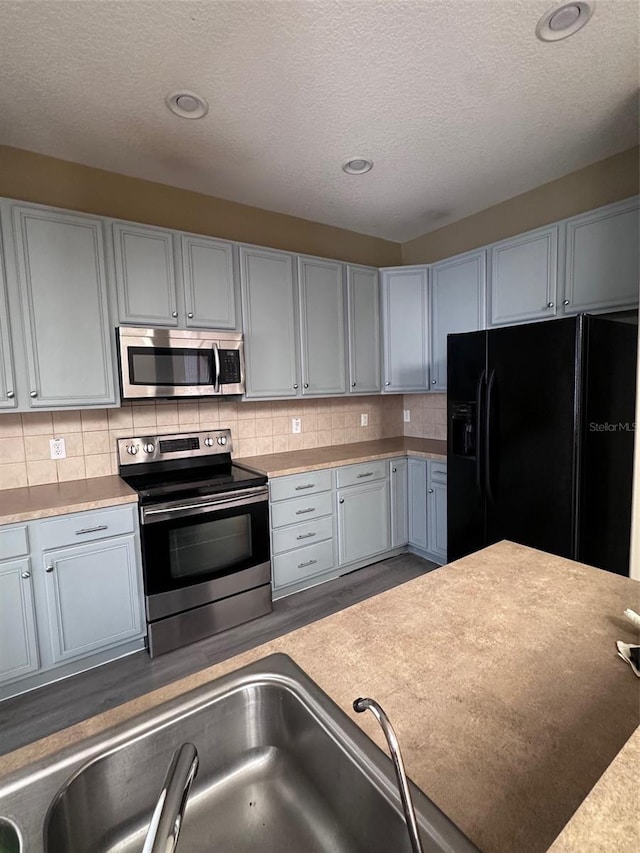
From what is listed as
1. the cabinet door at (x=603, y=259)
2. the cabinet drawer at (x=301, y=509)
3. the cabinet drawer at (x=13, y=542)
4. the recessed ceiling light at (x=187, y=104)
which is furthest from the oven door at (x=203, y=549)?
the cabinet door at (x=603, y=259)

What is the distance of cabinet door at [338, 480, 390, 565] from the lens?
119 inches

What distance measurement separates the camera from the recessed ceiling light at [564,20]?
4.83ft

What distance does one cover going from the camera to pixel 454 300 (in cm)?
318

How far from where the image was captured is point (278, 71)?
1.74 meters

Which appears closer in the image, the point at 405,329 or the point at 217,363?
the point at 217,363

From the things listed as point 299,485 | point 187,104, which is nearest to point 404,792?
point 299,485

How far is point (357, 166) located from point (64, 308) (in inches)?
74.6

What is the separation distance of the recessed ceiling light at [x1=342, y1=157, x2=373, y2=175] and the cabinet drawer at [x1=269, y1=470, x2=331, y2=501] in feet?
6.39

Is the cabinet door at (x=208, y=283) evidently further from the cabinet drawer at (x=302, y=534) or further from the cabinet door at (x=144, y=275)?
the cabinet drawer at (x=302, y=534)

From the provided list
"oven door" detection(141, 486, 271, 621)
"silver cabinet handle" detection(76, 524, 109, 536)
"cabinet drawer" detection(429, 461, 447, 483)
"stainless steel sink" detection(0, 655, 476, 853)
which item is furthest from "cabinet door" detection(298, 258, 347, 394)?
"stainless steel sink" detection(0, 655, 476, 853)

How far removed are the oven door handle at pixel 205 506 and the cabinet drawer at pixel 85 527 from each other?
0.09 m

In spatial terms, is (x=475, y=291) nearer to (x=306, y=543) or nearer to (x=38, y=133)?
(x=306, y=543)

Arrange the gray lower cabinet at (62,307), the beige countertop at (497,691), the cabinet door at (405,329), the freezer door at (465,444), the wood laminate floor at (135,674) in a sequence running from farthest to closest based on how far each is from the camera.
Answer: the cabinet door at (405,329) < the freezer door at (465,444) < the gray lower cabinet at (62,307) < the wood laminate floor at (135,674) < the beige countertop at (497,691)
